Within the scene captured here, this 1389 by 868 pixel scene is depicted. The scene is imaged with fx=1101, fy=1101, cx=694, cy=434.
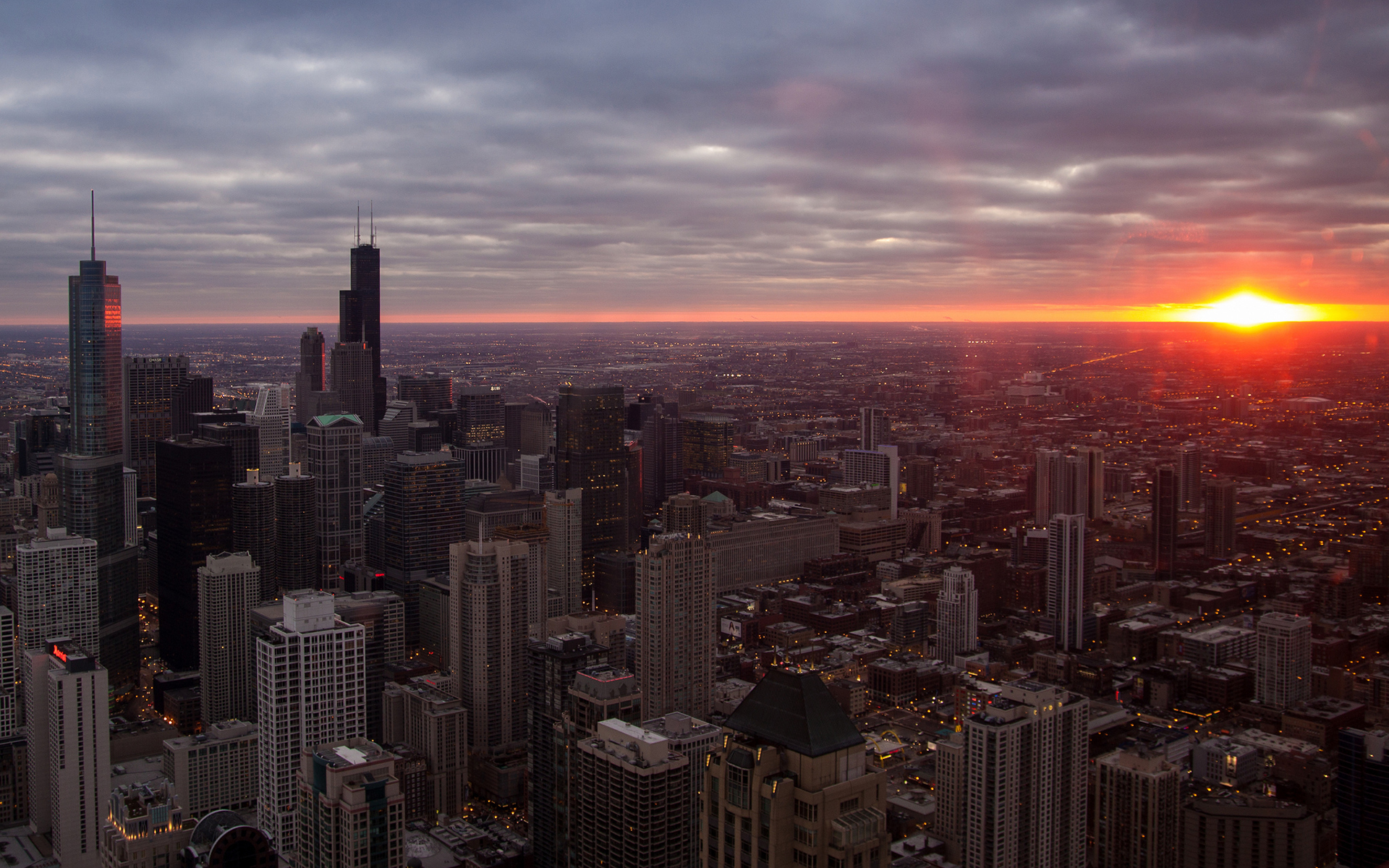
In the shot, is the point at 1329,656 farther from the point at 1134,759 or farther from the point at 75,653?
the point at 75,653

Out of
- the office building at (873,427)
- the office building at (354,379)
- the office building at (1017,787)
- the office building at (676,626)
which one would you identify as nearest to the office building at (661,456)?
the office building at (873,427)

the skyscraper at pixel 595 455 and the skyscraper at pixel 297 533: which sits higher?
the skyscraper at pixel 595 455

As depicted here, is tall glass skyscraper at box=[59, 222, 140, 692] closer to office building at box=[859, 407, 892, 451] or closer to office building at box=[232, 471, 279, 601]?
office building at box=[232, 471, 279, 601]

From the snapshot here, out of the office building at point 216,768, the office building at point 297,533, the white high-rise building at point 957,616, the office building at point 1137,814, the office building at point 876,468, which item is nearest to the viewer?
the office building at point 1137,814

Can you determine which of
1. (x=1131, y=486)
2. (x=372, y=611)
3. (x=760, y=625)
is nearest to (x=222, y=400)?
(x=372, y=611)

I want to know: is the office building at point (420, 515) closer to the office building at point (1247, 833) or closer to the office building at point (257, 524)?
the office building at point (257, 524)

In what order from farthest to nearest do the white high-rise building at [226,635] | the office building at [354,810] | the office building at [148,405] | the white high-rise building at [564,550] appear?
1. the office building at [148,405]
2. the white high-rise building at [564,550]
3. the white high-rise building at [226,635]
4. the office building at [354,810]
